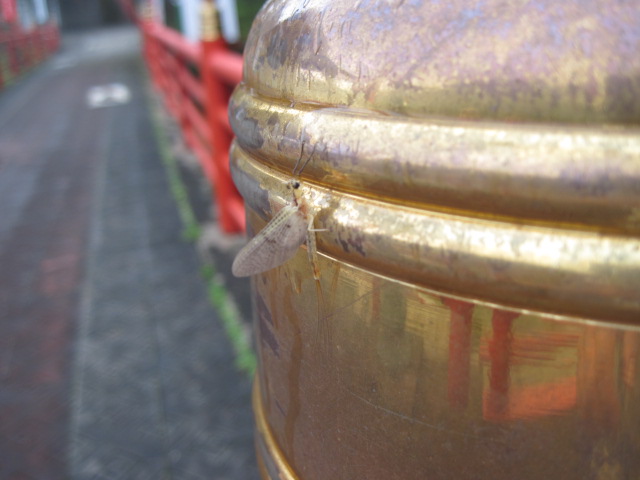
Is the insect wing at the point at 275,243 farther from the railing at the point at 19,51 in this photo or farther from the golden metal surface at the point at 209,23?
the railing at the point at 19,51

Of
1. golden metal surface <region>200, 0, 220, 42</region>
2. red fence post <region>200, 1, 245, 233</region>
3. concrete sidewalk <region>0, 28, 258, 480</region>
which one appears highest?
golden metal surface <region>200, 0, 220, 42</region>

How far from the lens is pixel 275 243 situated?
2.12 feet

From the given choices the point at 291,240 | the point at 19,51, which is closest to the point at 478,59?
the point at 291,240

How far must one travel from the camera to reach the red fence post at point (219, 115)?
11.0 feet

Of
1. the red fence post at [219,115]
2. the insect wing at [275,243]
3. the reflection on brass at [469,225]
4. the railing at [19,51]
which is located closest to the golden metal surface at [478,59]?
the reflection on brass at [469,225]

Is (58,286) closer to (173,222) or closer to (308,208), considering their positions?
(173,222)

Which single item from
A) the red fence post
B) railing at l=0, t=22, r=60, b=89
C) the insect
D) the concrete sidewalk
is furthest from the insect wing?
railing at l=0, t=22, r=60, b=89

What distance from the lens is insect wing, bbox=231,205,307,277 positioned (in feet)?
1.99

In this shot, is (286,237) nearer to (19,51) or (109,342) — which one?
(109,342)

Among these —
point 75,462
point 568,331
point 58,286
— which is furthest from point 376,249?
point 58,286

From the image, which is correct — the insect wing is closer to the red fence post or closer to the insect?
the insect

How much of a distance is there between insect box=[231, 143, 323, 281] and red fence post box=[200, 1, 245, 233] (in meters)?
2.65

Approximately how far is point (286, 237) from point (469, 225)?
208mm

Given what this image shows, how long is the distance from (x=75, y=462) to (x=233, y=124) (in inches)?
73.5
